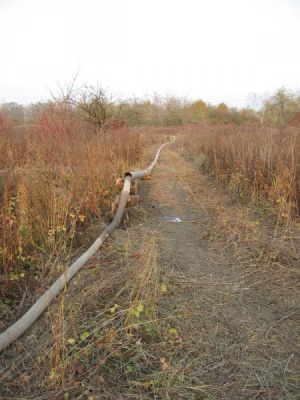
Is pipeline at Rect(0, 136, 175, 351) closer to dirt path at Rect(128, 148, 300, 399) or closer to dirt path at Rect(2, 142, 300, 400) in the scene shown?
dirt path at Rect(2, 142, 300, 400)

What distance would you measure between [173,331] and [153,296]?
15.7 inches

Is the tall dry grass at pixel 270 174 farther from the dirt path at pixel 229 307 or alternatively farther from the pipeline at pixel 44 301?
the pipeline at pixel 44 301

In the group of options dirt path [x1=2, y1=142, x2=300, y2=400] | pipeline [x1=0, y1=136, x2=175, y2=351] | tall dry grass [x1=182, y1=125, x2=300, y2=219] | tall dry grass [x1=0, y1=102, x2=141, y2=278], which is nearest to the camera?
dirt path [x1=2, y1=142, x2=300, y2=400]

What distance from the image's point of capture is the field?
1672 millimetres

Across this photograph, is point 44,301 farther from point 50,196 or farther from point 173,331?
point 50,196

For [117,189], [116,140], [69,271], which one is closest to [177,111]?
[116,140]

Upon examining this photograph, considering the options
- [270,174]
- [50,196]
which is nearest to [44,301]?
[50,196]

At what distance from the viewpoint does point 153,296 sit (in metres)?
2.29

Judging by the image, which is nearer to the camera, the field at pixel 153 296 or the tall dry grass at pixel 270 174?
the field at pixel 153 296

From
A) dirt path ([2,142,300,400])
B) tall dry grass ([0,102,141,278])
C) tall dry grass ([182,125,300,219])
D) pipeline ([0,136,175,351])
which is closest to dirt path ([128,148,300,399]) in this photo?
dirt path ([2,142,300,400])

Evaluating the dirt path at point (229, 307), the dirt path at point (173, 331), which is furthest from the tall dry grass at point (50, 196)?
the dirt path at point (229, 307)

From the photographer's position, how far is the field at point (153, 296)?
1.67 meters

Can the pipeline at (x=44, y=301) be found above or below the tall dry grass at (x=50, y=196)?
below

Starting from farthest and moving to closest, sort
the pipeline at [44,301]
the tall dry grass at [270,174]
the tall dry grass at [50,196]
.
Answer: the tall dry grass at [270,174]
the tall dry grass at [50,196]
the pipeline at [44,301]
